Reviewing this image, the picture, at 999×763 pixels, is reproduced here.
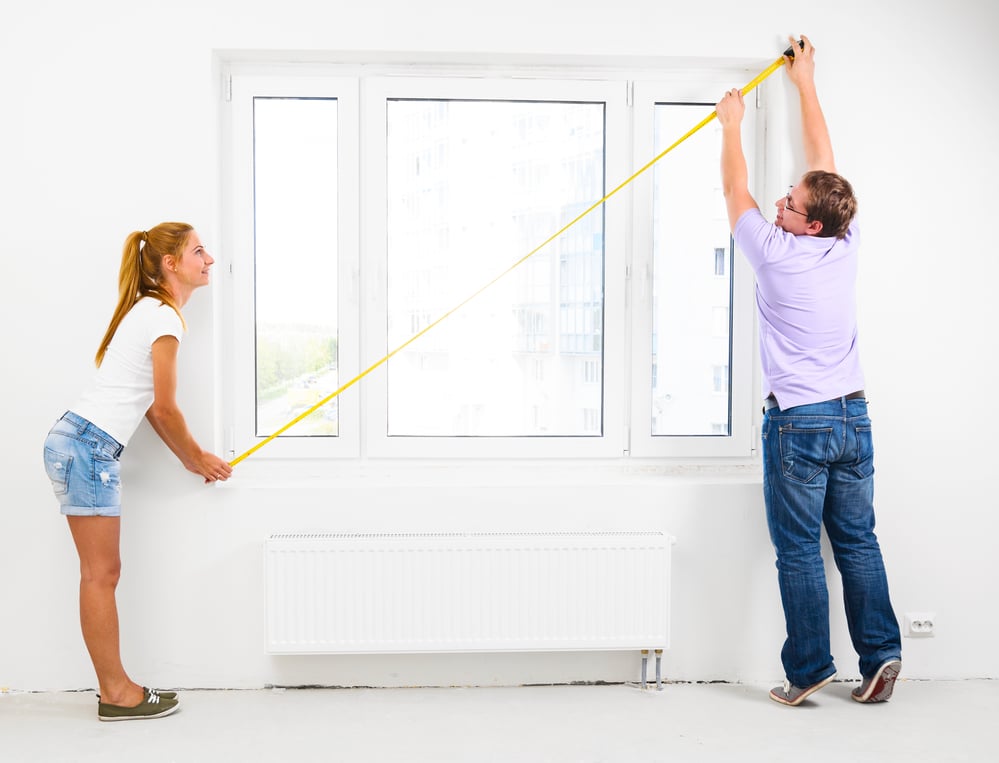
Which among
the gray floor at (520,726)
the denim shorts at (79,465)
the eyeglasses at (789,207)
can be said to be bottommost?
the gray floor at (520,726)

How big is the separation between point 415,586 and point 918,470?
5.56 feet

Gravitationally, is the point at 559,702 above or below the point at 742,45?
below

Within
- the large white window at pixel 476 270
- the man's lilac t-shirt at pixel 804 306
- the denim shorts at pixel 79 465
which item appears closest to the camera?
the denim shorts at pixel 79 465

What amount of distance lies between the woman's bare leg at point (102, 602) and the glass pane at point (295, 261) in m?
0.58

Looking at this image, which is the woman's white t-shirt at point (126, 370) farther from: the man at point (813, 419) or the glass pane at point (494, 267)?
the man at point (813, 419)

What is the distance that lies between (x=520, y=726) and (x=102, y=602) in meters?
1.26

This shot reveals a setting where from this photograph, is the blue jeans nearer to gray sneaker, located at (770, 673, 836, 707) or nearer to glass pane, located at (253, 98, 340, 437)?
gray sneaker, located at (770, 673, 836, 707)

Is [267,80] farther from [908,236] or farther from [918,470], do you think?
[918,470]

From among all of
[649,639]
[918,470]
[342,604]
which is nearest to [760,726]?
[649,639]

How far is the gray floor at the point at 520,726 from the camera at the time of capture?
2.14 metres

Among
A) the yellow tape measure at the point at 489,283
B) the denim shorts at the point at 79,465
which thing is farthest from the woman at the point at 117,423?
the yellow tape measure at the point at 489,283

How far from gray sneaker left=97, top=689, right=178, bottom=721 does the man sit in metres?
1.83

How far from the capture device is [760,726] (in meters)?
2.31

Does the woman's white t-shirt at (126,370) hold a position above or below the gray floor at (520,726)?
above
